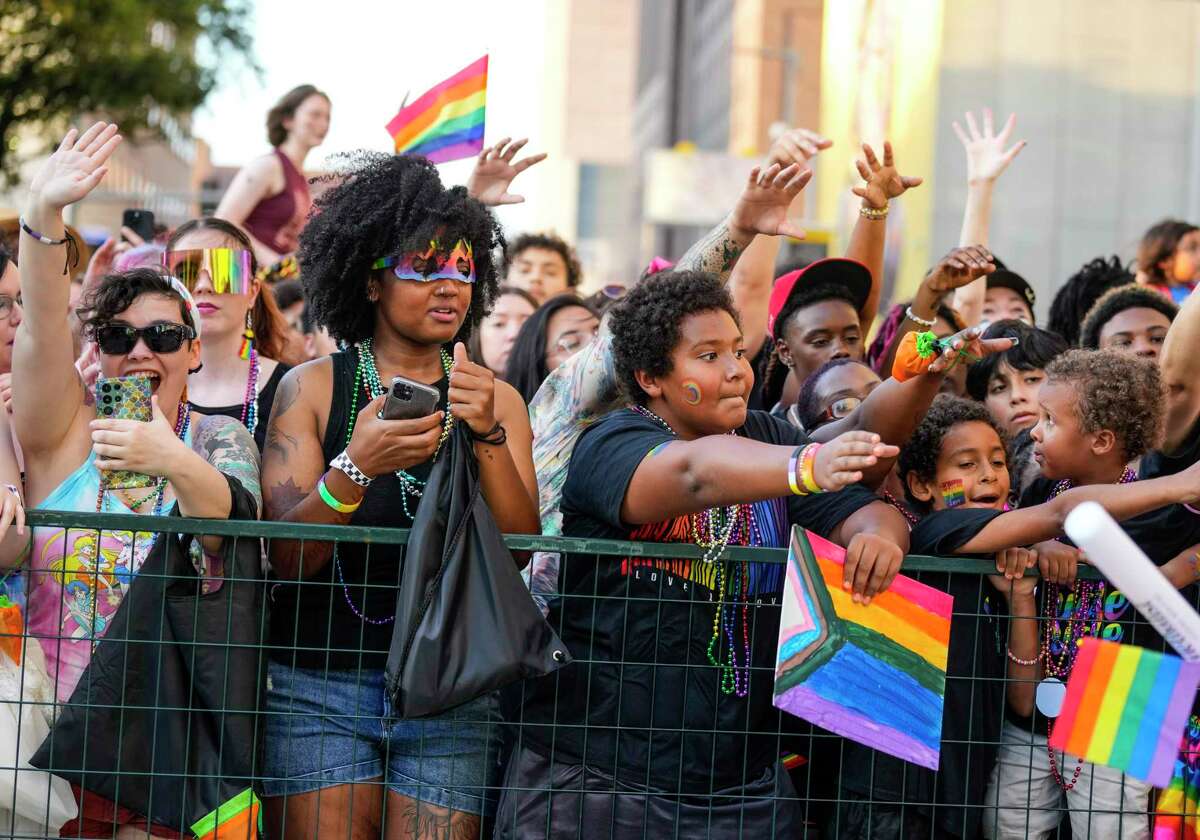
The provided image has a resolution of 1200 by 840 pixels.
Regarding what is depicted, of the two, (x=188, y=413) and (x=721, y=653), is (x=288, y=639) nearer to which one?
(x=188, y=413)

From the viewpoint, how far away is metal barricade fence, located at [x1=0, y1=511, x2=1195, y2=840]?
12.9 ft

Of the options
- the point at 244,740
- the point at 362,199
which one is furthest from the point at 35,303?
the point at 244,740

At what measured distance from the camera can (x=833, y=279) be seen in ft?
19.2

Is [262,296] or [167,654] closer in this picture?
[167,654]

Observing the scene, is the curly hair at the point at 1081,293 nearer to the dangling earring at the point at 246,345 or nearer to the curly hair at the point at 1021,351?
the curly hair at the point at 1021,351

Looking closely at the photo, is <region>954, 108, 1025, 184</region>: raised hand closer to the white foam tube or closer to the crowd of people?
the crowd of people

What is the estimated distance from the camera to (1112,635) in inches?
169

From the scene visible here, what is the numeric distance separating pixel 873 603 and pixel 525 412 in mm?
1101

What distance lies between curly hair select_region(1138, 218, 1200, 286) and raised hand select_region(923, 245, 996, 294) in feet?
9.49

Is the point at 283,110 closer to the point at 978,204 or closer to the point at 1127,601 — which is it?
the point at 978,204

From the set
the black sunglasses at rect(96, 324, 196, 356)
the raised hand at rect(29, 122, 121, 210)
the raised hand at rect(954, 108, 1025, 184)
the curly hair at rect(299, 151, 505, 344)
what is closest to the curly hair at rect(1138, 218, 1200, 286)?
the raised hand at rect(954, 108, 1025, 184)

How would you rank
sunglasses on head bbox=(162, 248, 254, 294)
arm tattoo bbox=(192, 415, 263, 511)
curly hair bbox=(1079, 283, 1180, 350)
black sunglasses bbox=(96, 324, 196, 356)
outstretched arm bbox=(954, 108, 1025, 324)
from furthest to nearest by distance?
1. outstretched arm bbox=(954, 108, 1025, 324)
2. curly hair bbox=(1079, 283, 1180, 350)
3. sunglasses on head bbox=(162, 248, 254, 294)
4. black sunglasses bbox=(96, 324, 196, 356)
5. arm tattoo bbox=(192, 415, 263, 511)

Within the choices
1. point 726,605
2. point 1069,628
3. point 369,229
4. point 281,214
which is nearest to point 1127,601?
point 1069,628

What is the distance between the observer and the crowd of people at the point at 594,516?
4012 mm
